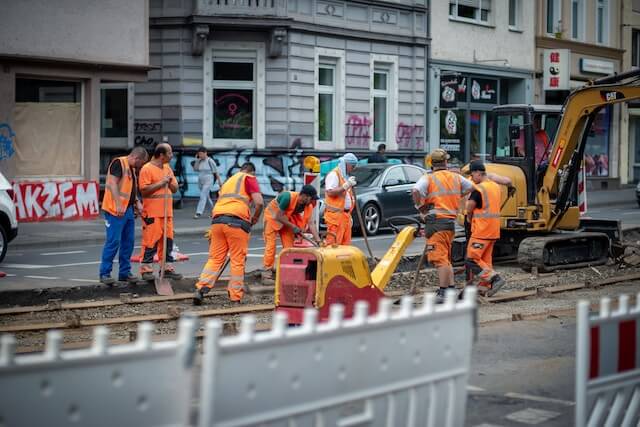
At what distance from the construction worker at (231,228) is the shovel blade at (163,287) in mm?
1055

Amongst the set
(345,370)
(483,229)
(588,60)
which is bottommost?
(345,370)

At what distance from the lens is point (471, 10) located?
3756cm

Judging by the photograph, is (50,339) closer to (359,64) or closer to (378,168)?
(378,168)

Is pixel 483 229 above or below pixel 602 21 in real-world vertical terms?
below

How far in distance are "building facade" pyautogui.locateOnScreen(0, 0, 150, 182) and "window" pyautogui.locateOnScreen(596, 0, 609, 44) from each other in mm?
24746

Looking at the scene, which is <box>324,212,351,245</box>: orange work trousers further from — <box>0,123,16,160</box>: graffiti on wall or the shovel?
<box>0,123,16,160</box>: graffiti on wall

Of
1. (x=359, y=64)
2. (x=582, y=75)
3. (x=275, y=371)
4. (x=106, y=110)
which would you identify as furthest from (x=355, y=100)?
(x=275, y=371)

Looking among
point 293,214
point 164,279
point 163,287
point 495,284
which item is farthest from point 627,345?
point 164,279

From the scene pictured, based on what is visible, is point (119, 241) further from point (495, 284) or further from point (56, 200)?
point (56, 200)

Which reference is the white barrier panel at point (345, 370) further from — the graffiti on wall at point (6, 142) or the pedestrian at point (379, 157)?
the pedestrian at point (379, 157)

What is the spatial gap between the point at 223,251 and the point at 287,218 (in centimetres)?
99

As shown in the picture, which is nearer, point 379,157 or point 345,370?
point 345,370

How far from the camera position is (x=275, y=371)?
398cm

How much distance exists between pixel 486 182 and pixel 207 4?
643 inches
